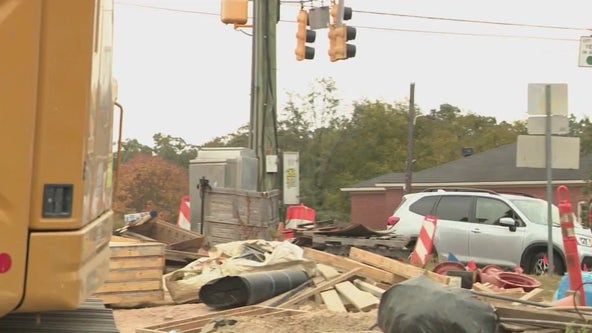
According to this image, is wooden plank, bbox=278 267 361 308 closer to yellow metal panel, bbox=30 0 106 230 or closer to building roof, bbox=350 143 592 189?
yellow metal panel, bbox=30 0 106 230

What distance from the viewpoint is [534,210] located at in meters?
17.4

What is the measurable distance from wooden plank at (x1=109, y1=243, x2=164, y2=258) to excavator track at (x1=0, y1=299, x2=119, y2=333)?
16.3 feet

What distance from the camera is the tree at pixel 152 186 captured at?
162ft

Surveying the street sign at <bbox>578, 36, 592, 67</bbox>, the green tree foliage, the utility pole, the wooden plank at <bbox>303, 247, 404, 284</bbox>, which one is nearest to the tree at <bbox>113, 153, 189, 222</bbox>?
the green tree foliage

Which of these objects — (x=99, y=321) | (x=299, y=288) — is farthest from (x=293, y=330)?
(x=99, y=321)

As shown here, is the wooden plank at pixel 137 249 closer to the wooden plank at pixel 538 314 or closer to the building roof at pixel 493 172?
the wooden plank at pixel 538 314

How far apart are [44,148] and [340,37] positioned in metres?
14.9

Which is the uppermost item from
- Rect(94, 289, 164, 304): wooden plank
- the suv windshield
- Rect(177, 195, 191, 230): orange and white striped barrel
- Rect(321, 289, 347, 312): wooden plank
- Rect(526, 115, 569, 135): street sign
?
Rect(526, 115, 569, 135): street sign

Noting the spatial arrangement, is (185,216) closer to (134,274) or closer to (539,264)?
(539,264)

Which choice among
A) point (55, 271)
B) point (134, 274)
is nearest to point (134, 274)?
point (134, 274)

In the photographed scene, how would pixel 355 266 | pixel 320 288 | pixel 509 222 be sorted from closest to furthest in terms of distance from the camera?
pixel 320 288 → pixel 355 266 → pixel 509 222

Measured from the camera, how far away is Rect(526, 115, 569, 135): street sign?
42.3 feet

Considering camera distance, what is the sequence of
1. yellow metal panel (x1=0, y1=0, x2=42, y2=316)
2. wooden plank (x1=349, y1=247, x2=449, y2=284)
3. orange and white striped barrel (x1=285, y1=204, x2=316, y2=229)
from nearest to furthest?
yellow metal panel (x1=0, y1=0, x2=42, y2=316)
wooden plank (x1=349, y1=247, x2=449, y2=284)
orange and white striped barrel (x1=285, y1=204, x2=316, y2=229)

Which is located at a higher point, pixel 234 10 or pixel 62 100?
pixel 234 10
